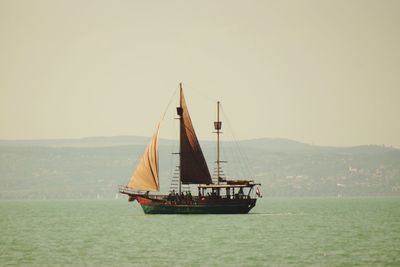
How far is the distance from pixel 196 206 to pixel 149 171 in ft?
26.0

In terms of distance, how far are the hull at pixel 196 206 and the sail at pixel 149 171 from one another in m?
4.77

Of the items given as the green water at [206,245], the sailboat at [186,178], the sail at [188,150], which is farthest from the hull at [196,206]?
the green water at [206,245]

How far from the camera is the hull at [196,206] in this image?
104125 mm

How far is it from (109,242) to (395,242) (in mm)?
23178

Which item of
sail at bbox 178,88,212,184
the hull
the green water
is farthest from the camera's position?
the hull

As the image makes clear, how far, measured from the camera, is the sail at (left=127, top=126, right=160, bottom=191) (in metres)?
99.9

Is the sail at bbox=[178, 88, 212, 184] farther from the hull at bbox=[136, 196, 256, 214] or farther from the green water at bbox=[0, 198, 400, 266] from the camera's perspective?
the green water at bbox=[0, 198, 400, 266]

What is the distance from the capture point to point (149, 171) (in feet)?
330

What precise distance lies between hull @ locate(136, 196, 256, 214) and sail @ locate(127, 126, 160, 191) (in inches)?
188

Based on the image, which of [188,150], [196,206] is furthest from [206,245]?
[196,206]

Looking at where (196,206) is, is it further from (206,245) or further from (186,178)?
(206,245)

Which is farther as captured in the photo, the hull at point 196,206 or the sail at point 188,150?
the hull at point 196,206

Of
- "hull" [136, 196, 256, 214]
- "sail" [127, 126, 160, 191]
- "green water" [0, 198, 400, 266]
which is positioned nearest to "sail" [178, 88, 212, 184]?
"sail" [127, 126, 160, 191]

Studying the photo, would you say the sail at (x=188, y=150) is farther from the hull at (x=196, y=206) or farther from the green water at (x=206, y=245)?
the green water at (x=206, y=245)
